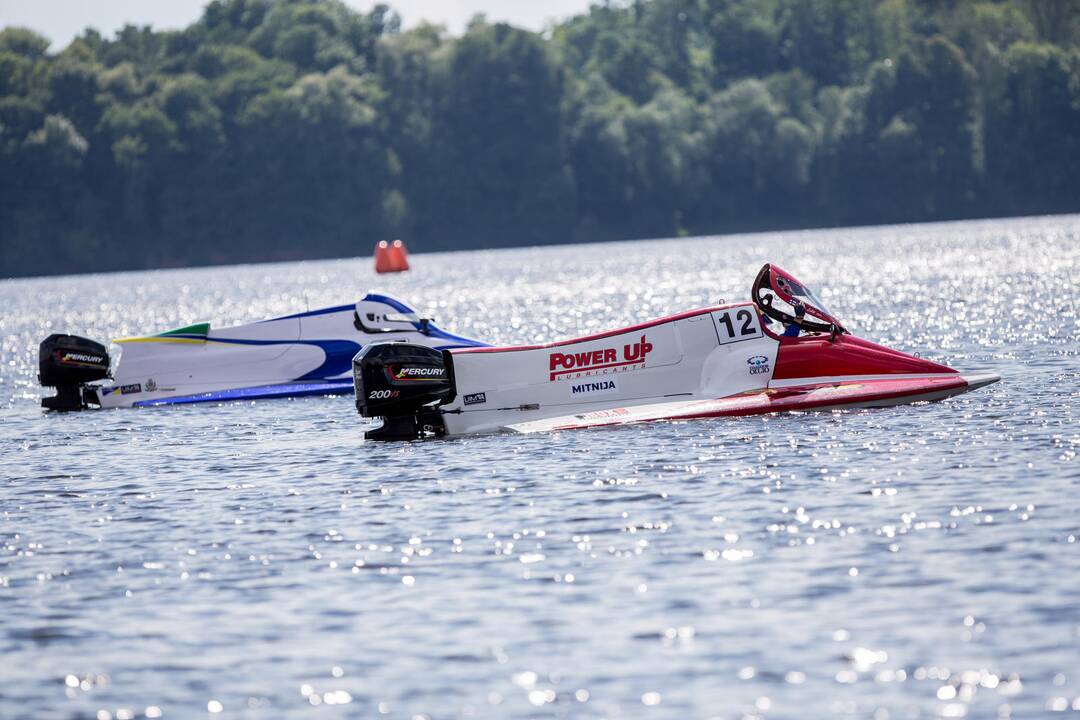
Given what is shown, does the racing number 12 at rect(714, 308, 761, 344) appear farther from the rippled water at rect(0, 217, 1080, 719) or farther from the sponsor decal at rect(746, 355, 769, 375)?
the rippled water at rect(0, 217, 1080, 719)

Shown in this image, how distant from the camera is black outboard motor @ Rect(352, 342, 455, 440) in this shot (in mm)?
19875

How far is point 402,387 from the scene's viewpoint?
19969 mm

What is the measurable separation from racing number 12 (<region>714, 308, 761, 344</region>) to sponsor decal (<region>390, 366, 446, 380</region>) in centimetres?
359

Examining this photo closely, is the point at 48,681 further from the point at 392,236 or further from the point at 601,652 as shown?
the point at 392,236

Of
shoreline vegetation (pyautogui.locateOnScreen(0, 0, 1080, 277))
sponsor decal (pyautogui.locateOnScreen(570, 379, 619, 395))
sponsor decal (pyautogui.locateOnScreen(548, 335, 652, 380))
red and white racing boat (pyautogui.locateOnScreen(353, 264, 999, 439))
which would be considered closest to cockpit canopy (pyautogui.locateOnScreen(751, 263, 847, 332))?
red and white racing boat (pyautogui.locateOnScreen(353, 264, 999, 439))

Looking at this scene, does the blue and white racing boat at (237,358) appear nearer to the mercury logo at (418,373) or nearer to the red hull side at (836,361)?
the mercury logo at (418,373)

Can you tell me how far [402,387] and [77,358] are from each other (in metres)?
9.23

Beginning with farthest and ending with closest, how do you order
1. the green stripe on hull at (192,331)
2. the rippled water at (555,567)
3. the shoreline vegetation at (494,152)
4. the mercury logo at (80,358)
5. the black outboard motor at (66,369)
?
the shoreline vegetation at (494,152) → the green stripe on hull at (192,331) → the mercury logo at (80,358) → the black outboard motor at (66,369) → the rippled water at (555,567)

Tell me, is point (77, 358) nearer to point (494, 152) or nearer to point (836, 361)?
point (836, 361)

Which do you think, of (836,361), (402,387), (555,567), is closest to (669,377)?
(836,361)

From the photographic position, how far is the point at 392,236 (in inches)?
5300

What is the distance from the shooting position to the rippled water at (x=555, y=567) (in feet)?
31.7

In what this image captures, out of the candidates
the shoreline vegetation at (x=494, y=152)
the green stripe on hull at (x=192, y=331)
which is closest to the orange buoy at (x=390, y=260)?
the shoreline vegetation at (x=494, y=152)

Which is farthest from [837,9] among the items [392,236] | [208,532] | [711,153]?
[208,532]
